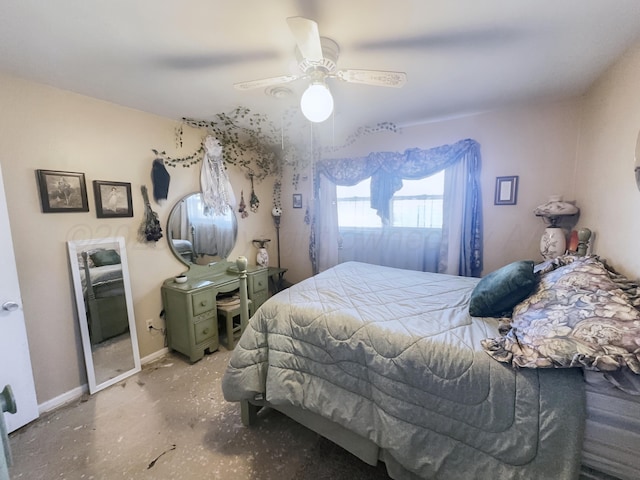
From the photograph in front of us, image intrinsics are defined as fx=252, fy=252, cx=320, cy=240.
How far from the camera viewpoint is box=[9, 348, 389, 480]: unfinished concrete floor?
1.39 metres

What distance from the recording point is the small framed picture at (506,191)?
239 cm

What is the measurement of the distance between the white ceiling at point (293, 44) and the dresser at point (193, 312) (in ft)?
5.35

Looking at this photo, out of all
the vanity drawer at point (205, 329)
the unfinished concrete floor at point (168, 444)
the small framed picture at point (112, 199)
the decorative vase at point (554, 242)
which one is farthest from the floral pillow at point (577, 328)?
the small framed picture at point (112, 199)

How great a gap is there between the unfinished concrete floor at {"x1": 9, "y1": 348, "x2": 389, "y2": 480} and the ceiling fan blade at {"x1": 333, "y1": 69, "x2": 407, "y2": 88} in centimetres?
213

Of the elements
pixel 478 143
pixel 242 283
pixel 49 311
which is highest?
pixel 478 143

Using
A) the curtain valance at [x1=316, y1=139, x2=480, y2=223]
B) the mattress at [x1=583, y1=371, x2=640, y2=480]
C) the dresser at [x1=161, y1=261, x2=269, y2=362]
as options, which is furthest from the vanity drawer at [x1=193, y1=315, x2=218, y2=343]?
the mattress at [x1=583, y1=371, x2=640, y2=480]

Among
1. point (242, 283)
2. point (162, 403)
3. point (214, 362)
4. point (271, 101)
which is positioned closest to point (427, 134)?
point (271, 101)

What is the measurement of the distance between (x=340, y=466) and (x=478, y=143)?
2.86 meters

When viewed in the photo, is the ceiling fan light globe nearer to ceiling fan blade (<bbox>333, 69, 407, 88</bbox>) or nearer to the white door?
ceiling fan blade (<bbox>333, 69, 407, 88</bbox>)

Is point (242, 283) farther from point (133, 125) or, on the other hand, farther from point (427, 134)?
point (427, 134)

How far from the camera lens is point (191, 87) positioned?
72.1 inches

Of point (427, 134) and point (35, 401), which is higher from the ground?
point (427, 134)

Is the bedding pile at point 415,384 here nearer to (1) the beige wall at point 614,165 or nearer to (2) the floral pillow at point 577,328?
(2) the floral pillow at point 577,328

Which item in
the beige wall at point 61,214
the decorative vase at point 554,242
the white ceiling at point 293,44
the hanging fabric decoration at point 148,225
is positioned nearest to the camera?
the white ceiling at point 293,44
